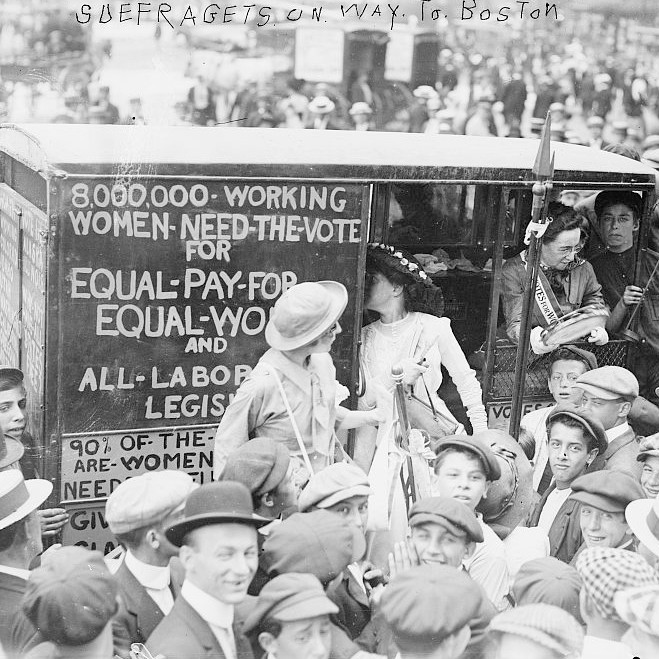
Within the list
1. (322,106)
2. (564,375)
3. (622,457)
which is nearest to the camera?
(622,457)

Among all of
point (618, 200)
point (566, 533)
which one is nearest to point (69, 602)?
point (566, 533)

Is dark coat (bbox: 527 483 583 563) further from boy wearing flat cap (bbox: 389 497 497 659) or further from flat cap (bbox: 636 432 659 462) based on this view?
boy wearing flat cap (bbox: 389 497 497 659)

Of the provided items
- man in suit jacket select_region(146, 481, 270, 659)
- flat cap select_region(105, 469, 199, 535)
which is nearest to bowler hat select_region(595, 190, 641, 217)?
flat cap select_region(105, 469, 199, 535)

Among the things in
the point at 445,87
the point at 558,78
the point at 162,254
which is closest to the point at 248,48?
the point at 445,87

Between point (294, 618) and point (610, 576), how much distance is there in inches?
40.4

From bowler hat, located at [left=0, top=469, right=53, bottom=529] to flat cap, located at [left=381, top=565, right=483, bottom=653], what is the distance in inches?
55.4

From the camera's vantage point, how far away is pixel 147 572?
3641 mm

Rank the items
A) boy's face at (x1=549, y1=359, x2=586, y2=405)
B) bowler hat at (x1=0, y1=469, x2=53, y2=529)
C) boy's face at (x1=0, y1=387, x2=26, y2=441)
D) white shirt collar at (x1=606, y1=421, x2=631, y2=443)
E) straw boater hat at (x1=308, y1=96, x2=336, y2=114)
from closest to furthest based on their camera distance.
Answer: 1. bowler hat at (x1=0, y1=469, x2=53, y2=529)
2. boy's face at (x1=0, y1=387, x2=26, y2=441)
3. white shirt collar at (x1=606, y1=421, x2=631, y2=443)
4. boy's face at (x1=549, y1=359, x2=586, y2=405)
5. straw boater hat at (x1=308, y1=96, x2=336, y2=114)

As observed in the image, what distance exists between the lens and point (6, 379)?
16.1 feet

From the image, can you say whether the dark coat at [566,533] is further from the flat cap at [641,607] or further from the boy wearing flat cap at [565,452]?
the flat cap at [641,607]

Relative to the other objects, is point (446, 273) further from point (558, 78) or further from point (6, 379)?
point (558, 78)

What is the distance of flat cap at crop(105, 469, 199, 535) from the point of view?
3648 mm

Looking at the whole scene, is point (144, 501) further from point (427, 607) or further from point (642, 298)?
point (642, 298)

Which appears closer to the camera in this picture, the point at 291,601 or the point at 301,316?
the point at 291,601
